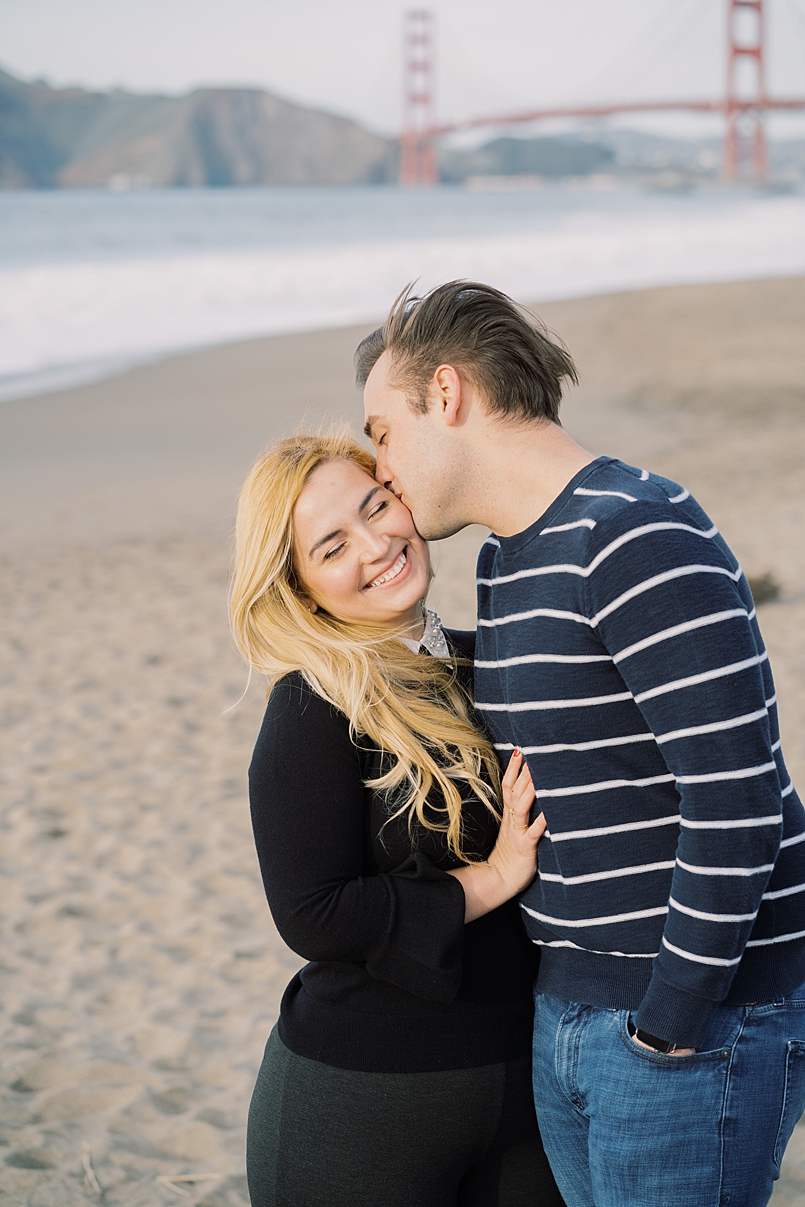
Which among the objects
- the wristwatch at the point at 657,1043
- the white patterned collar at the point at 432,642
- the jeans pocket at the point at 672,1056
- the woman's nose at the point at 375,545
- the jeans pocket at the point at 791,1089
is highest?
the woman's nose at the point at 375,545

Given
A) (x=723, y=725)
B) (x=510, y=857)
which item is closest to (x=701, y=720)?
(x=723, y=725)

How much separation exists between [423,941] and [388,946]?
0.05 meters

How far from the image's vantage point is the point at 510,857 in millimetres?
1591

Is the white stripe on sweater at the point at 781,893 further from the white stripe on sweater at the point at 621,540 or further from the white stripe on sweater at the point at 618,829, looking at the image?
the white stripe on sweater at the point at 621,540

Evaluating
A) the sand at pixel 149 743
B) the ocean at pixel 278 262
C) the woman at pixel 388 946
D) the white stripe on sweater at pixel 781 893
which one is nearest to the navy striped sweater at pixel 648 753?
the white stripe on sweater at pixel 781 893

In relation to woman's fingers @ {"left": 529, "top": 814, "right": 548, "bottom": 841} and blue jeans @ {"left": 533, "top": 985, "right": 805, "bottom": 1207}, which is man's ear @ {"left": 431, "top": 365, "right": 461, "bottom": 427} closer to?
woman's fingers @ {"left": 529, "top": 814, "right": 548, "bottom": 841}

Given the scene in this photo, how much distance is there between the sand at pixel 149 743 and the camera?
2.83 m

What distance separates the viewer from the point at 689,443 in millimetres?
10594

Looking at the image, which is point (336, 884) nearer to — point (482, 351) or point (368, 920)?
point (368, 920)

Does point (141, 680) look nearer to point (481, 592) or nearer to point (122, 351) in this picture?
point (481, 592)

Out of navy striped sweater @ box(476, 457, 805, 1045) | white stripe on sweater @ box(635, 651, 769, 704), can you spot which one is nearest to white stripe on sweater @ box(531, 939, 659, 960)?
navy striped sweater @ box(476, 457, 805, 1045)

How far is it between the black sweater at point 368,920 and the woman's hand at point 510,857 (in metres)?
0.03

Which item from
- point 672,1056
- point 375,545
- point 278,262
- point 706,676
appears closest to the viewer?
point 706,676

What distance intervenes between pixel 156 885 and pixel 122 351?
→ 13.1m
